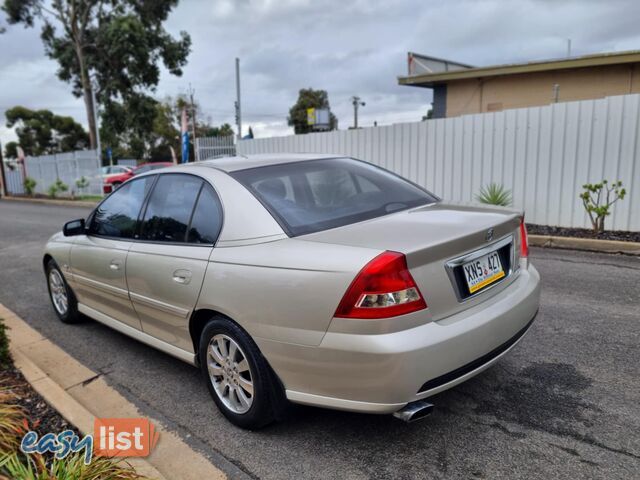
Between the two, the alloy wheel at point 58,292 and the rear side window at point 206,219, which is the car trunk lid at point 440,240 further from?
the alloy wheel at point 58,292

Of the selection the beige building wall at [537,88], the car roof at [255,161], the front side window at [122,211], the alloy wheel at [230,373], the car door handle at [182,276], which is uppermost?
the beige building wall at [537,88]

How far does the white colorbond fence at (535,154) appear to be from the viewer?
7.78 meters

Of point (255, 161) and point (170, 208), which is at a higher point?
point (255, 161)

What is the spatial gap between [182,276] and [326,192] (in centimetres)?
107

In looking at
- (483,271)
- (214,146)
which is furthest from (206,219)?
(214,146)

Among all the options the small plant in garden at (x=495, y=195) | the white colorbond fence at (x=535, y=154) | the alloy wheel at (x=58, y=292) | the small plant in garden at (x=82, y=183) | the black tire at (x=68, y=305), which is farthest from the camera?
Answer: the small plant in garden at (x=82, y=183)

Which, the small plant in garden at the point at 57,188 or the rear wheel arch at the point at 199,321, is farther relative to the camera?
the small plant in garden at the point at 57,188

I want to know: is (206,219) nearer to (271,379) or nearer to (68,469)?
(271,379)

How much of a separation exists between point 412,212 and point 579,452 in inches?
60.5

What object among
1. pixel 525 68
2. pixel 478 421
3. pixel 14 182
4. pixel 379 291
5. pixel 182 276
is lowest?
pixel 14 182

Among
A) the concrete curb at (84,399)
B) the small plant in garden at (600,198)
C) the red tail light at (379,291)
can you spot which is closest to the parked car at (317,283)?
the red tail light at (379,291)

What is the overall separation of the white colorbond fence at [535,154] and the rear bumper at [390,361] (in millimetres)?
6543

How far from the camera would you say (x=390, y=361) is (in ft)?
7.25

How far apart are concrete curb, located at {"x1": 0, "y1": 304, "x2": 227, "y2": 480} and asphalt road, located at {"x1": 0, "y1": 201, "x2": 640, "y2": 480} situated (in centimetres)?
10
